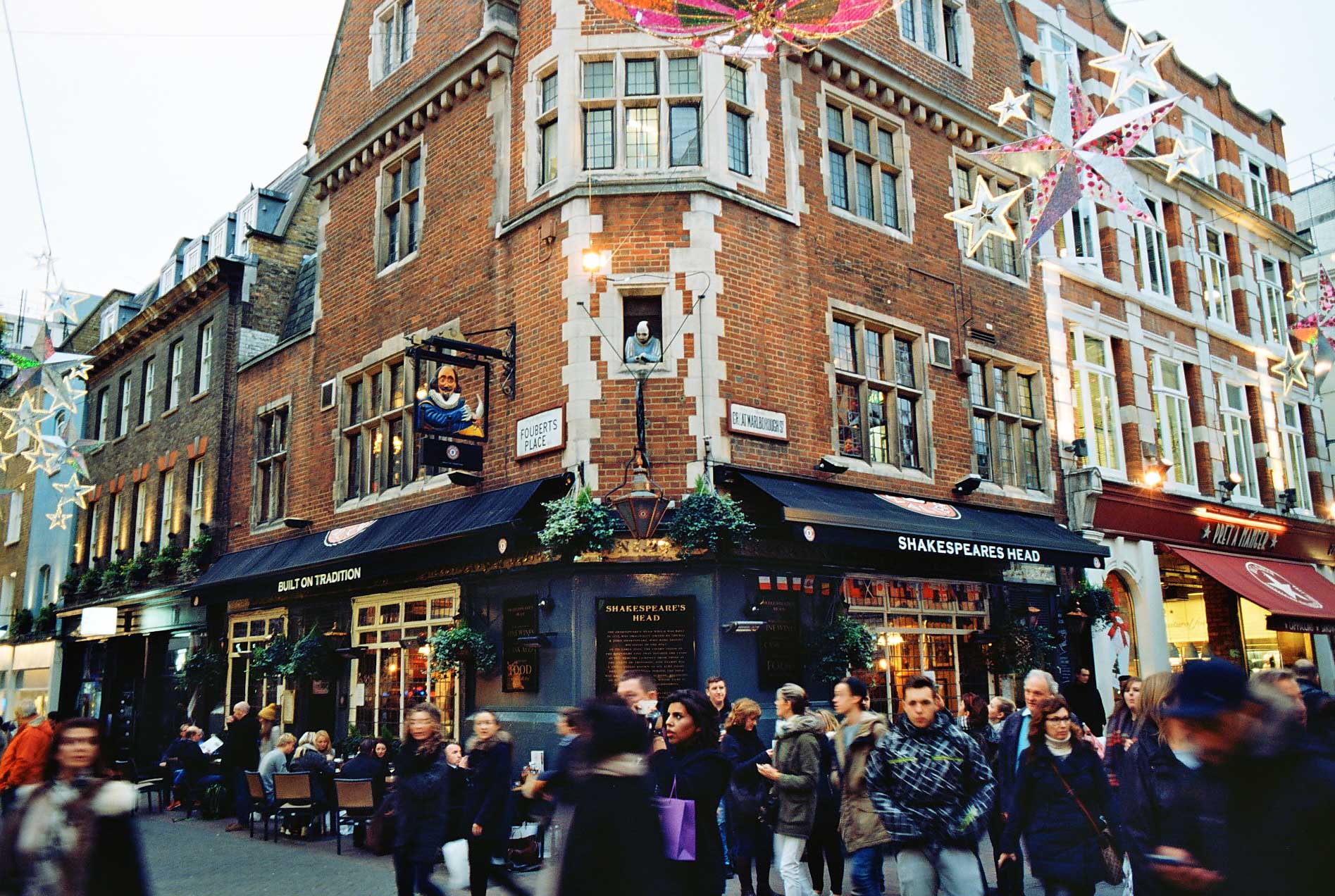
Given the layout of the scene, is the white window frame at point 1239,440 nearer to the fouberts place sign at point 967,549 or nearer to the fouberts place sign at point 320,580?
the fouberts place sign at point 967,549

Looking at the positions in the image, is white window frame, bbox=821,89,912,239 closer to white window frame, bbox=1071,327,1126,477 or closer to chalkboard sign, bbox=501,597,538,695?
white window frame, bbox=1071,327,1126,477

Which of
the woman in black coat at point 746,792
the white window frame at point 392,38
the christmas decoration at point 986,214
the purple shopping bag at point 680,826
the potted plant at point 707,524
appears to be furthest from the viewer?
the white window frame at point 392,38

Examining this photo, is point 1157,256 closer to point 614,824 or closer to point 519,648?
point 519,648

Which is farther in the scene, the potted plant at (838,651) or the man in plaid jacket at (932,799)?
the potted plant at (838,651)

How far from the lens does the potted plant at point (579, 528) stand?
11445 mm

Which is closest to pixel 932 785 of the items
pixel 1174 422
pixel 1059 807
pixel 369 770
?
pixel 1059 807

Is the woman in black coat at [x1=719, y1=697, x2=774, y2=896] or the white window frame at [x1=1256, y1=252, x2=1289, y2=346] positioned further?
the white window frame at [x1=1256, y1=252, x2=1289, y2=346]

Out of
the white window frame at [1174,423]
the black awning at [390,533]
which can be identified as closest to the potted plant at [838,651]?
the black awning at [390,533]

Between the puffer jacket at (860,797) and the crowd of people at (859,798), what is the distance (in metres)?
0.02

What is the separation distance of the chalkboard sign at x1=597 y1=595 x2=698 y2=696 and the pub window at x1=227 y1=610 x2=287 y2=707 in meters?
8.04

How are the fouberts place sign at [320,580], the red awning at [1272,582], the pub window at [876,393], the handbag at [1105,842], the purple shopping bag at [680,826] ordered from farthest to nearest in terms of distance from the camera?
1. the red awning at [1272,582]
2. the fouberts place sign at [320,580]
3. the pub window at [876,393]
4. the handbag at [1105,842]
5. the purple shopping bag at [680,826]

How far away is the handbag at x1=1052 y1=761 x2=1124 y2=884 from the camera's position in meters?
5.69

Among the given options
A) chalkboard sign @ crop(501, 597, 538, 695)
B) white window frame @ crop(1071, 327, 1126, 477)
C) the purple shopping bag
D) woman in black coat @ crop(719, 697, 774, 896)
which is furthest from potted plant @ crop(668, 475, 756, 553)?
white window frame @ crop(1071, 327, 1126, 477)

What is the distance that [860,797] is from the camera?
6.55 metres
